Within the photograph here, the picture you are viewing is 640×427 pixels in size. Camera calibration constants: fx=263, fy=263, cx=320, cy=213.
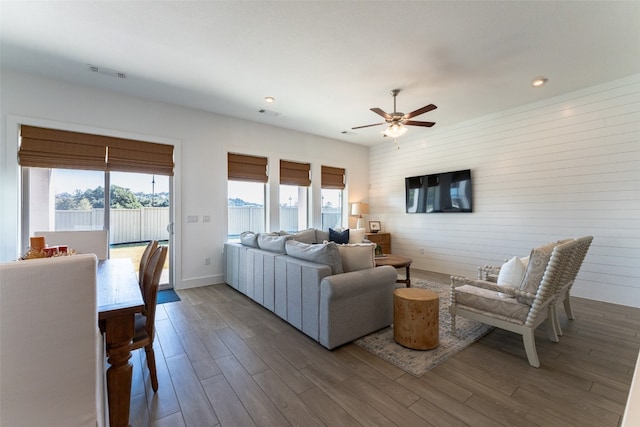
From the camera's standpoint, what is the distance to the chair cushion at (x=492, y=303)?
2297mm

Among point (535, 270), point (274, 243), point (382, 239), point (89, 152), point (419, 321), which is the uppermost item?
point (89, 152)

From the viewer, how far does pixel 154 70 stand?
3260 millimetres

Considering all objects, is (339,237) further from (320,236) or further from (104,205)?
(104,205)

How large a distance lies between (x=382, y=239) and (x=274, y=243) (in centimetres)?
355

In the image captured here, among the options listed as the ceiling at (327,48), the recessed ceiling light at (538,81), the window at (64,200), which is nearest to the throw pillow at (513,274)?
the ceiling at (327,48)

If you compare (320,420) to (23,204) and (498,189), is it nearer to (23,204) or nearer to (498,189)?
(23,204)

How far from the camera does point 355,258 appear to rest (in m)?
2.80

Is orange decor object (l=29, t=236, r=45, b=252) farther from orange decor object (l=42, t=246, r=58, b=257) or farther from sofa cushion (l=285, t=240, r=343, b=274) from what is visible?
sofa cushion (l=285, t=240, r=343, b=274)

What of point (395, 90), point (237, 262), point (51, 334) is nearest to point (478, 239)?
point (395, 90)

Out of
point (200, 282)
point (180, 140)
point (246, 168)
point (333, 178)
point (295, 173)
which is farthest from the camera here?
point (333, 178)

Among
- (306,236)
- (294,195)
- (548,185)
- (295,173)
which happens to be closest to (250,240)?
(306,236)

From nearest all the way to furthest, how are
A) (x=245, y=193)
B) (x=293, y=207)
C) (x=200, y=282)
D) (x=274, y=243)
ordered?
(x=274, y=243), (x=200, y=282), (x=245, y=193), (x=293, y=207)

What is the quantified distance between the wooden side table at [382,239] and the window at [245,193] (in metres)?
2.44

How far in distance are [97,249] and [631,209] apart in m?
6.65
